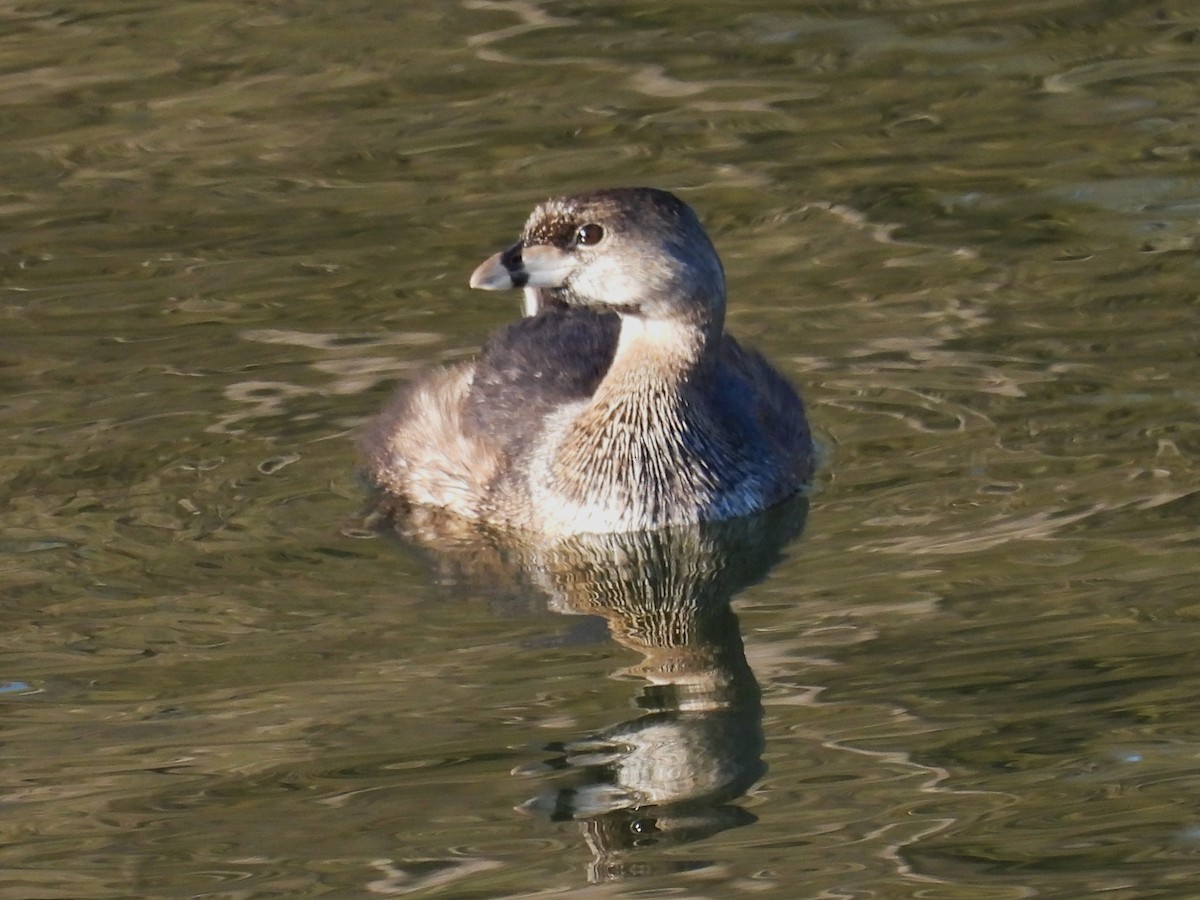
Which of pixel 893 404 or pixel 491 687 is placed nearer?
pixel 491 687

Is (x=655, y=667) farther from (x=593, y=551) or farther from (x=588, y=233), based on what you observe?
(x=588, y=233)

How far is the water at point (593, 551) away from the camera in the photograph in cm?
658

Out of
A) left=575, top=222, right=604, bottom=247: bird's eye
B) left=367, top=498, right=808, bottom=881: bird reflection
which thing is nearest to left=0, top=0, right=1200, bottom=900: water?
left=367, top=498, right=808, bottom=881: bird reflection

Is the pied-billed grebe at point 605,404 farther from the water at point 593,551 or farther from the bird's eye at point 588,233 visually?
the water at point 593,551

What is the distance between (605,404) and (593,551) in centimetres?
61

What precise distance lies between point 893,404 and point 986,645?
2.36 meters

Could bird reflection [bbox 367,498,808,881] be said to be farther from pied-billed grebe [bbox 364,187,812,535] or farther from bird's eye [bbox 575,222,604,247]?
bird's eye [bbox 575,222,604,247]

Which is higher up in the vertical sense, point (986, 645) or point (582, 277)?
point (582, 277)

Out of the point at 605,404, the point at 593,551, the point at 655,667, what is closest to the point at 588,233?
the point at 605,404

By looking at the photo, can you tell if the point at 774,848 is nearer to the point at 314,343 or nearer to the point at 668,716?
the point at 668,716

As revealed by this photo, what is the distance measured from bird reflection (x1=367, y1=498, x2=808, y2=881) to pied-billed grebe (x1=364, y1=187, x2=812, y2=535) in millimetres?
118

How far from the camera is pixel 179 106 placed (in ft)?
44.4

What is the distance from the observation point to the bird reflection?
6.57 metres

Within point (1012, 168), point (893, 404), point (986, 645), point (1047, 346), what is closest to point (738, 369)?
point (893, 404)
